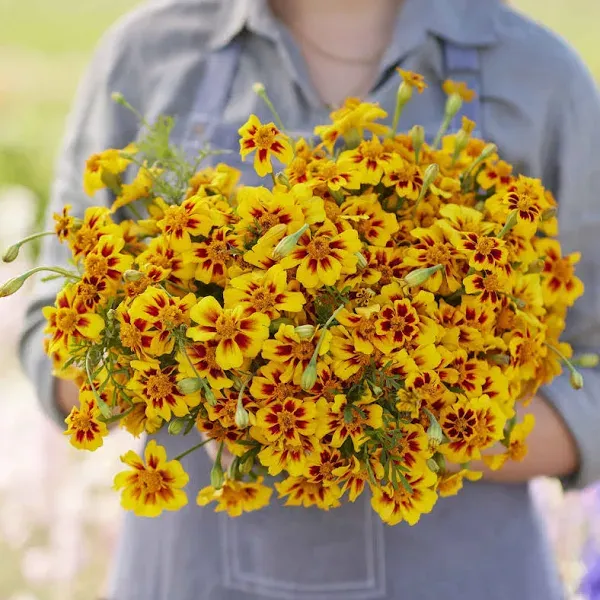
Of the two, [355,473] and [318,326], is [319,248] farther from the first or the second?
[355,473]

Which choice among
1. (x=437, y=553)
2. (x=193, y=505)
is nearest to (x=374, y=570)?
(x=437, y=553)

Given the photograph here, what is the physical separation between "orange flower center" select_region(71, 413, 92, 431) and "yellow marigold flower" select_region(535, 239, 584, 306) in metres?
0.36

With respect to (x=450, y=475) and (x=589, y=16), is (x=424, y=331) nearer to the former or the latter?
(x=450, y=475)

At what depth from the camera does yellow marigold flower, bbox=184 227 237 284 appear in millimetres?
552

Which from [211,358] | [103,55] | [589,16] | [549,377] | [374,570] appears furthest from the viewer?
[589,16]

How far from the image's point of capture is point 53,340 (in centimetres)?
57

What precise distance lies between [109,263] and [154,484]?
0.16m

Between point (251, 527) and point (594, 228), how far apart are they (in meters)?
0.47

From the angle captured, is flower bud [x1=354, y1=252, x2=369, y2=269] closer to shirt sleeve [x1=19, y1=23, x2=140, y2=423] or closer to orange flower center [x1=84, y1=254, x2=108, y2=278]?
orange flower center [x1=84, y1=254, x2=108, y2=278]

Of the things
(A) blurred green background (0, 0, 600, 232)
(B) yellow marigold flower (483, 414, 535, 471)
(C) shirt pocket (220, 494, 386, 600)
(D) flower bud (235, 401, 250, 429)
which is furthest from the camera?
(A) blurred green background (0, 0, 600, 232)

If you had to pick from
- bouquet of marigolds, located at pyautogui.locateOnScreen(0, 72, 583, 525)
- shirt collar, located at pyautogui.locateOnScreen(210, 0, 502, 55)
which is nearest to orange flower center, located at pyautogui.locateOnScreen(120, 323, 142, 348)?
bouquet of marigolds, located at pyautogui.locateOnScreen(0, 72, 583, 525)

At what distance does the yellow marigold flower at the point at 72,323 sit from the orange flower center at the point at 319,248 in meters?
0.15

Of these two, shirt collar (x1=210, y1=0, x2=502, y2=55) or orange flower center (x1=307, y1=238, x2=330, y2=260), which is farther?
shirt collar (x1=210, y1=0, x2=502, y2=55)

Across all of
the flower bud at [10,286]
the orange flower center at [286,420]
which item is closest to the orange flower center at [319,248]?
the orange flower center at [286,420]
